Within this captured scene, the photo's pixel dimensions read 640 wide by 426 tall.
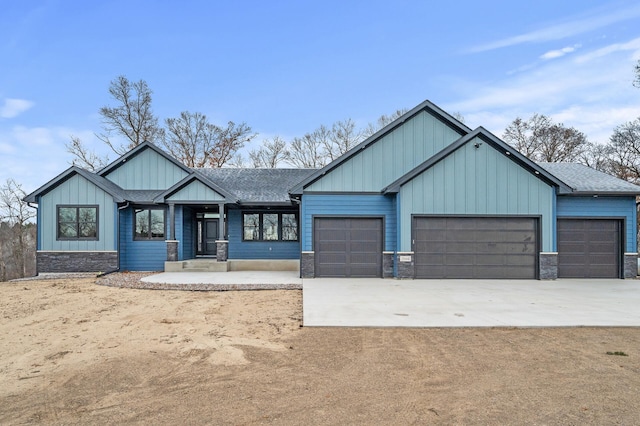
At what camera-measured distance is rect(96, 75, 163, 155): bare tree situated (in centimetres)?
2659

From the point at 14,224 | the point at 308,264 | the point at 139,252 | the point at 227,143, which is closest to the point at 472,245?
the point at 308,264

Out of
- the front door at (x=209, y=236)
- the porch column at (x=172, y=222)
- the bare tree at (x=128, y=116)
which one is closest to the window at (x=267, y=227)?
the front door at (x=209, y=236)

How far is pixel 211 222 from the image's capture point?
17422 millimetres

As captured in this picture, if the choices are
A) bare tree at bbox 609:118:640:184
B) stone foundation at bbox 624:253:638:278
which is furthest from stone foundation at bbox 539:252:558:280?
bare tree at bbox 609:118:640:184

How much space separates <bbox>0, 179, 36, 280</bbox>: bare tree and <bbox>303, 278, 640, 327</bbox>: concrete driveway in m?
21.7

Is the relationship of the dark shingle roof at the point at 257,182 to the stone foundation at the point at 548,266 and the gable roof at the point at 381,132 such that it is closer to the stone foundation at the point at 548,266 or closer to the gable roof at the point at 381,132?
the gable roof at the point at 381,132

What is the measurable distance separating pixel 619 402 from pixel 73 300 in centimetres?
1054

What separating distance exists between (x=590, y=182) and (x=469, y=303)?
878 centimetres

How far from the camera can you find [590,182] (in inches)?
538

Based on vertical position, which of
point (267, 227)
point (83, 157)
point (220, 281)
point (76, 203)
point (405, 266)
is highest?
point (83, 157)

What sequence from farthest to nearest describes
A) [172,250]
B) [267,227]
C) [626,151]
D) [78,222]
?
[626,151], [267,227], [172,250], [78,222]

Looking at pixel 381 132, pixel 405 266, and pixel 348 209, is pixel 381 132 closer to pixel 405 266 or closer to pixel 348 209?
pixel 348 209

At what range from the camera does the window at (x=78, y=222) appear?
48.8 ft

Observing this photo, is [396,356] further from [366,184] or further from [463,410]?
[366,184]
